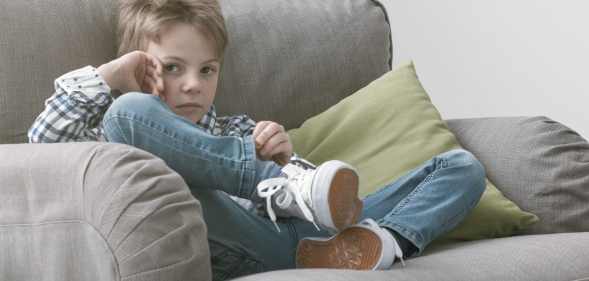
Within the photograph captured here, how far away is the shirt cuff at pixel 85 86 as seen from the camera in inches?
66.9

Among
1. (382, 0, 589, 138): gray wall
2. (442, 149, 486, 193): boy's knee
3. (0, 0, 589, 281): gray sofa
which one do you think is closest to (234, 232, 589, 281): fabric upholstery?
(0, 0, 589, 281): gray sofa

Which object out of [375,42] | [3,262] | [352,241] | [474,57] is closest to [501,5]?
[474,57]

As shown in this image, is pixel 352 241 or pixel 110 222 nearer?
pixel 110 222

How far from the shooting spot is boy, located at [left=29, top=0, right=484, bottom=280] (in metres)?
1.48

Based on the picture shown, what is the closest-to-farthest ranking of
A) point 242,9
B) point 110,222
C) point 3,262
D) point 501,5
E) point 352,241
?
point 110,222 → point 3,262 → point 352,241 → point 242,9 → point 501,5

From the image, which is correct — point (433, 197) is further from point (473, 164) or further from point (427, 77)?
point (427, 77)

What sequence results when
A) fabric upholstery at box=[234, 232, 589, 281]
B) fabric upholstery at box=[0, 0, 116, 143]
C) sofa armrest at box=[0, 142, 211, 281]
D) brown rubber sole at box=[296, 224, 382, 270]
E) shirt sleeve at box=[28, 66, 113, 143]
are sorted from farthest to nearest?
fabric upholstery at box=[0, 0, 116, 143], shirt sleeve at box=[28, 66, 113, 143], brown rubber sole at box=[296, 224, 382, 270], fabric upholstery at box=[234, 232, 589, 281], sofa armrest at box=[0, 142, 211, 281]

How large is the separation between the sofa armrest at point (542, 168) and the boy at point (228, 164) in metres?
0.19

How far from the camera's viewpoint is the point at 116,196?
3.99 feet

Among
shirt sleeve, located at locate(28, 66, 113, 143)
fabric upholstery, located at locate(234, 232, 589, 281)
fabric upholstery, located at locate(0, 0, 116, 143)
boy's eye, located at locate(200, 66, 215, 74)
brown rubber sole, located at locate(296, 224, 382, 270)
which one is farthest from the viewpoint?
boy's eye, located at locate(200, 66, 215, 74)

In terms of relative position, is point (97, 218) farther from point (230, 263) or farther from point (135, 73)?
point (135, 73)

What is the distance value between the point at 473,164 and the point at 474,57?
5.02ft

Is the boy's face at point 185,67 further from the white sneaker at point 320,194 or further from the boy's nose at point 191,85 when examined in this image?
the white sneaker at point 320,194

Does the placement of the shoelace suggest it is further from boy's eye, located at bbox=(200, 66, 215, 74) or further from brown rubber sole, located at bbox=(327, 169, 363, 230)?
boy's eye, located at bbox=(200, 66, 215, 74)
